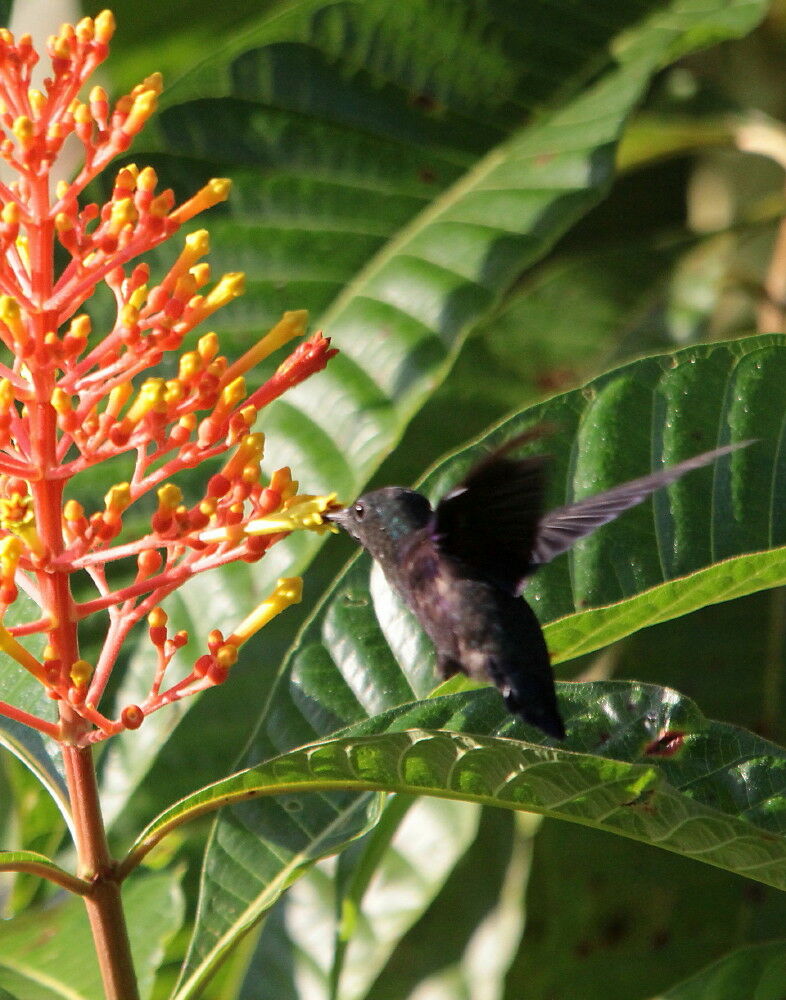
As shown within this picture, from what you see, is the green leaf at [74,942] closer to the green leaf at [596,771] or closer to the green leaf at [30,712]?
the green leaf at [30,712]

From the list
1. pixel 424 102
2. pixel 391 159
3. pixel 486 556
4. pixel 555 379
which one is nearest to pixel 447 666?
pixel 486 556

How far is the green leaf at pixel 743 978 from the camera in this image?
1.56 metres

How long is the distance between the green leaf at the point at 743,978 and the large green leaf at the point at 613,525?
49 centimetres

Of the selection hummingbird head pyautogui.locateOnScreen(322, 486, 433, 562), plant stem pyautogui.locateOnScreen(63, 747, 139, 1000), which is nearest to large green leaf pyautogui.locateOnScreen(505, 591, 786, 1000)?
hummingbird head pyautogui.locateOnScreen(322, 486, 433, 562)

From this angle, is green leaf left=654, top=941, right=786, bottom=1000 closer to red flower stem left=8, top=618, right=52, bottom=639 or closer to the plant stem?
the plant stem

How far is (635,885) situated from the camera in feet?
8.04

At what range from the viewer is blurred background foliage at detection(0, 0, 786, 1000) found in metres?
2.09

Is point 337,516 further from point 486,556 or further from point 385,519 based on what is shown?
point 486,556

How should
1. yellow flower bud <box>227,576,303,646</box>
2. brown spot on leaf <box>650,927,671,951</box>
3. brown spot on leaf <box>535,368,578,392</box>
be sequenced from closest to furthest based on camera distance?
1. yellow flower bud <box>227,576,303,646</box>
2. brown spot on leaf <box>650,927,671,951</box>
3. brown spot on leaf <box>535,368,578,392</box>

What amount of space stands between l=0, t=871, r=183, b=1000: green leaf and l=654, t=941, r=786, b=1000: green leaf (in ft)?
2.33

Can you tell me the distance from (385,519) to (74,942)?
762 mm

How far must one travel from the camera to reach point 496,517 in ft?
4.73

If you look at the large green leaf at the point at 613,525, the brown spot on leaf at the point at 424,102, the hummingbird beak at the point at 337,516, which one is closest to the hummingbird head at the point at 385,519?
the hummingbird beak at the point at 337,516

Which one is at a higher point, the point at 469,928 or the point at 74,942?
the point at 469,928
